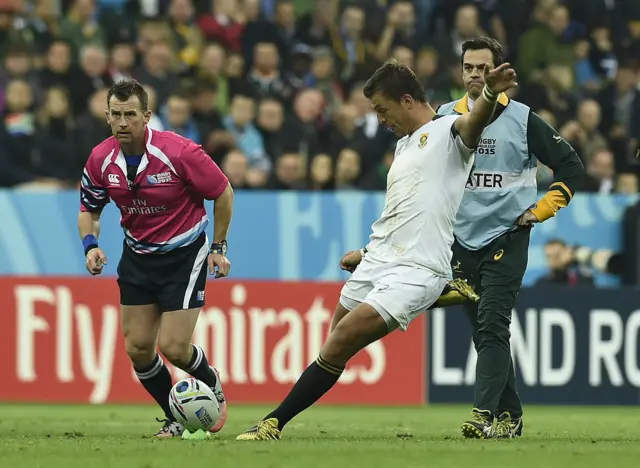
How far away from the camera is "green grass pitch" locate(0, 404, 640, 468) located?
278 inches

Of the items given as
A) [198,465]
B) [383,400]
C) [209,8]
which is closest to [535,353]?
[383,400]

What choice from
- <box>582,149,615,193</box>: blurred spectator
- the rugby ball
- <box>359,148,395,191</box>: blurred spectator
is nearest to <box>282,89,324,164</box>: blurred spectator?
<box>359,148,395,191</box>: blurred spectator

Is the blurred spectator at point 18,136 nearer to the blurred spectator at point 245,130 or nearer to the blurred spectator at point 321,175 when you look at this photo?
the blurred spectator at point 245,130

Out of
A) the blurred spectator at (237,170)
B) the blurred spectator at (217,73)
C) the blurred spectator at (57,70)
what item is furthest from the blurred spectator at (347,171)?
the blurred spectator at (57,70)

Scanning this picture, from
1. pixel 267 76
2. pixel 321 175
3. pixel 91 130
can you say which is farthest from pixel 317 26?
pixel 91 130

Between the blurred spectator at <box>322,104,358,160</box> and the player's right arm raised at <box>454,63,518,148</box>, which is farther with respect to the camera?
the blurred spectator at <box>322,104,358,160</box>

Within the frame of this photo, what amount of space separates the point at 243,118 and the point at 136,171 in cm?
703

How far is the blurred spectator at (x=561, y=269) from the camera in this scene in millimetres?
15117

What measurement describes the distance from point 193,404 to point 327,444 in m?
1.02

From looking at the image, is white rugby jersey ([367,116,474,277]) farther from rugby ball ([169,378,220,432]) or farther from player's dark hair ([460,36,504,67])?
rugby ball ([169,378,220,432])

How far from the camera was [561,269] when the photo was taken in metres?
15.1

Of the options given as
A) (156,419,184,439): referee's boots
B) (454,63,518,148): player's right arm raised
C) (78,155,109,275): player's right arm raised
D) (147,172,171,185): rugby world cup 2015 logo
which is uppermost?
(454,63,518,148): player's right arm raised

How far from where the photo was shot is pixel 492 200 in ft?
29.2

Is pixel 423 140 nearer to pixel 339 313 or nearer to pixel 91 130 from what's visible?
pixel 339 313
